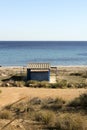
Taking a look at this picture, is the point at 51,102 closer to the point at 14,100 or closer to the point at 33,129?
the point at 14,100

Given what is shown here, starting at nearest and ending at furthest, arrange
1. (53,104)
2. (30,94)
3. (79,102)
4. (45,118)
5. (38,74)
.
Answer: (45,118) < (53,104) < (79,102) < (30,94) < (38,74)

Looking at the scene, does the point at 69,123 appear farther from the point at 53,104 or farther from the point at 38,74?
the point at 38,74

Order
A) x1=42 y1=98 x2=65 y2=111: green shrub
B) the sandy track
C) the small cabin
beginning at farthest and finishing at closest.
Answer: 1. the small cabin
2. the sandy track
3. x1=42 y1=98 x2=65 y2=111: green shrub

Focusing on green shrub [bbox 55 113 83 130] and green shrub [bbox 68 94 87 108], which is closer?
green shrub [bbox 55 113 83 130]

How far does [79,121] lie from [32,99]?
7.12 meters

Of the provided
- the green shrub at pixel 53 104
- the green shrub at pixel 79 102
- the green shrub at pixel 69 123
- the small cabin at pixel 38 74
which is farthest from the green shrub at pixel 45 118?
the small cabin at pixel 38 74

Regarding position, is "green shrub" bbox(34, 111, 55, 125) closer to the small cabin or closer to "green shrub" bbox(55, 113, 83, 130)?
"green shrub" bbox(55, 113, 83, 130)

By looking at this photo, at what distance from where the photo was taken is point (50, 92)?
25906 millimetres

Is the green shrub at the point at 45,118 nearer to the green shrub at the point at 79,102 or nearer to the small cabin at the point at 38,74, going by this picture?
the green shrub at the point at 79,102

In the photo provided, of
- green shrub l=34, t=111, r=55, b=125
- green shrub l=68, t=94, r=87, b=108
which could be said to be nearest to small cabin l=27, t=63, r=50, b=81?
green shrub l=68, t=94, r=87, b=108

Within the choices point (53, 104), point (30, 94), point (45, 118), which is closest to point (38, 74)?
point (30, 94)

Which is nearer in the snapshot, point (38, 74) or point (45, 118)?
point (45, 118)

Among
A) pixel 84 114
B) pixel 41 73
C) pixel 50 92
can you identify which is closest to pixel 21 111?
pixel 84 114

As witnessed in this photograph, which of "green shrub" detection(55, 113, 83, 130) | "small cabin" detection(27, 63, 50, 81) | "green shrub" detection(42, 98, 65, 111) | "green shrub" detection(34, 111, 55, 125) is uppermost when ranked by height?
"green shrub" detection(55, 113, 83, 130)
